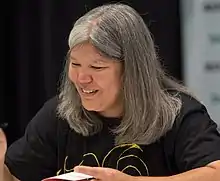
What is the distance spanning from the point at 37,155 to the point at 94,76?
1.28 feet

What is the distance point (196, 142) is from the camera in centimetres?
172

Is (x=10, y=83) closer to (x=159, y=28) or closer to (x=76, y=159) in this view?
(x=159, y=28)

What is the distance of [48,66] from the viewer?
3.06 metres

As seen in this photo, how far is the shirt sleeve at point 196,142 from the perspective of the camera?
1687 millimetres

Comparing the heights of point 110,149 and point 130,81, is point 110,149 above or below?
below

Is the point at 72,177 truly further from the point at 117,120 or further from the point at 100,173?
the point at 117,120

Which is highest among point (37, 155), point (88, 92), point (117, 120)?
point (88, 92)

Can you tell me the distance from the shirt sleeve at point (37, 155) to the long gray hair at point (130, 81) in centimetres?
8

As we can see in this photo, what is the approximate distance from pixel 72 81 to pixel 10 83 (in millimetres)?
1453

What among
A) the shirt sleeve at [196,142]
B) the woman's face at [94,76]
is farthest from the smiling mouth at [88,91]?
the shirt sleeve at [196,142]

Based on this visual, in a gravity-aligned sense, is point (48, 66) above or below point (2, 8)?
below

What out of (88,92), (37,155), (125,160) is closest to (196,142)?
(125,160)

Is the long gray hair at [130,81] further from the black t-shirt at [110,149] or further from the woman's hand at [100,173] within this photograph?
the woman's hand at [100,173]

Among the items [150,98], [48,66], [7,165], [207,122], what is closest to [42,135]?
[7,165]
